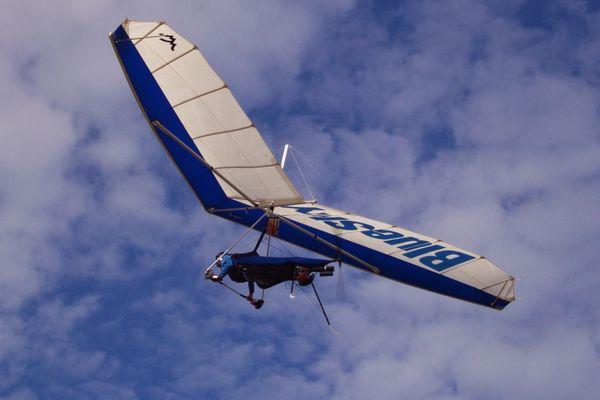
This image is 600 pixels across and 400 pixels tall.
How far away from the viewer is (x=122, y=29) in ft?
94.8

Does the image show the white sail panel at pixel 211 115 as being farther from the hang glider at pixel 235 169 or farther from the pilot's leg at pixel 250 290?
the pilot's leg at pixel 250 290

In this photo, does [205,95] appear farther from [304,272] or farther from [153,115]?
[304,272]

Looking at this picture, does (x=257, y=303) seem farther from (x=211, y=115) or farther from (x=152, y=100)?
(x=152, y=100)

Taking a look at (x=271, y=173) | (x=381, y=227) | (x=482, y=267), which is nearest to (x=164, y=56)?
(x=271, y=173)

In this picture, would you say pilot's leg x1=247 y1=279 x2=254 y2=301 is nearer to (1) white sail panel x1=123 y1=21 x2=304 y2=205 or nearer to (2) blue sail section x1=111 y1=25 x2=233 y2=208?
(1) white sail panel x1=123 y1=21 x2=304 y2=205

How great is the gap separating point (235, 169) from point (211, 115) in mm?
1961

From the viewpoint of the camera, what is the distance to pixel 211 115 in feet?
93.8

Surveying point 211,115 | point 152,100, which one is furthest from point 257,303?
point 152,100

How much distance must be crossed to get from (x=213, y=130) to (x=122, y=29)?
453 centimetres

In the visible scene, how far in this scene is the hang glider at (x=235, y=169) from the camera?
2800 centimetres

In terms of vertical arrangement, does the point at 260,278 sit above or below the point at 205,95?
below

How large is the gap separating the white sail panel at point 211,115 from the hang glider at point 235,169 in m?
0.03

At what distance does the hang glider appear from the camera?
1102 inches

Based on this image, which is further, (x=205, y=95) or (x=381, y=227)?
(x=381, y=227)
